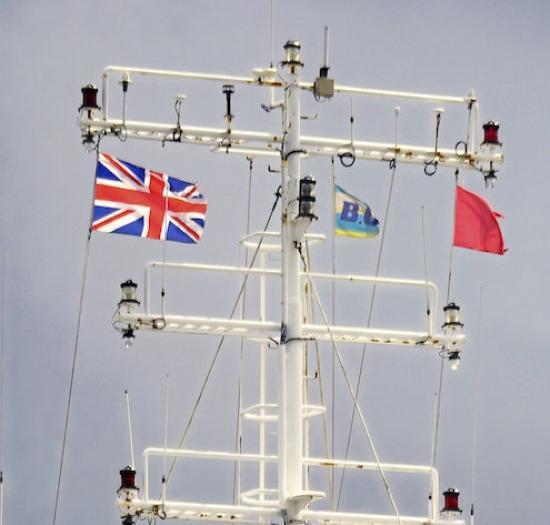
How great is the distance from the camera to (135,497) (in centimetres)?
4019

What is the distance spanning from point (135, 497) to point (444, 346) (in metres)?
5.98

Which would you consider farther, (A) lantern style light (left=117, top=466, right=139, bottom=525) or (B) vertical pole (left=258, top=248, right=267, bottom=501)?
(B) vertical pole (left=258, top=248, right=267, bottom=501)

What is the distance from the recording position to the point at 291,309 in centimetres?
4078

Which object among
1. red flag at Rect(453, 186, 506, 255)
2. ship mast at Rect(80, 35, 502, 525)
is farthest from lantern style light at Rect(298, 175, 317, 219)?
red flag at Rect(453, 186, 506, 255)

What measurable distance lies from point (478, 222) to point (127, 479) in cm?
837

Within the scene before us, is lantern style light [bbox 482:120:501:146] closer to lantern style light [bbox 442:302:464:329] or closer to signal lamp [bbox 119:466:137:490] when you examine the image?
lantern style light [bbox 442:302:464:329]

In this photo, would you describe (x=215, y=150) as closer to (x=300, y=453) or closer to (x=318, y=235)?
(x=318, y=235)

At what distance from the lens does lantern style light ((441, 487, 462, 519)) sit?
40.9 meters

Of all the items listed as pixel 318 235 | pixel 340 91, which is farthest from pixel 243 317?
pixel 340 91

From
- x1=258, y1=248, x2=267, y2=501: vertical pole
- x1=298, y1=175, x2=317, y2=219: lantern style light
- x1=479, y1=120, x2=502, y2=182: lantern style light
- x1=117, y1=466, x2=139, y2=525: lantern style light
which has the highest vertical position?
x1=479, y1=120, x2=502, y2=182: lantern style light

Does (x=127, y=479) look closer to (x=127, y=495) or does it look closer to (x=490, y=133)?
(x=127, y=495)

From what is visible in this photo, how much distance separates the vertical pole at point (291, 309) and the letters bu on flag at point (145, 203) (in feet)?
6.47

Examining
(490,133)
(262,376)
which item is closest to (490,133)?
(490,133)

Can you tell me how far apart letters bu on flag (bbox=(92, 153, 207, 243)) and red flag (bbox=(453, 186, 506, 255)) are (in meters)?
4.84
